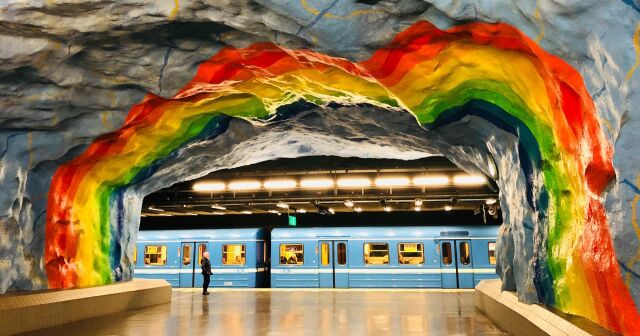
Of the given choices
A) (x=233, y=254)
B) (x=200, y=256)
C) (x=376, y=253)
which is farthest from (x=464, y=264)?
(x=200, y=256)

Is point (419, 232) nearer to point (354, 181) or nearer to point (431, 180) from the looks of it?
point (431, 180)

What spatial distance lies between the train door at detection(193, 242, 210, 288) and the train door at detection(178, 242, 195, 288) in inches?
4.5

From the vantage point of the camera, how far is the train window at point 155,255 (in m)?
15.8

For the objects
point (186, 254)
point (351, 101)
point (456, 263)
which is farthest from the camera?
point (186, 254)

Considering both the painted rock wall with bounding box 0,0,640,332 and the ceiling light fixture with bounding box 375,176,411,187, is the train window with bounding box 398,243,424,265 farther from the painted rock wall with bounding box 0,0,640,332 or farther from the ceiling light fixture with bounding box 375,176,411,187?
the painted rock wall with bounding box 0,0,640,332

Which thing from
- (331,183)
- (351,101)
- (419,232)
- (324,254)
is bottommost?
(324,254)

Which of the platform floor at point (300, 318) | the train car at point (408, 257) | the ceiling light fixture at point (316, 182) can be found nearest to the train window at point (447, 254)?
the train car at point (408, 257)

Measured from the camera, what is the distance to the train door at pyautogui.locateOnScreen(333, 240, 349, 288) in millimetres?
14453

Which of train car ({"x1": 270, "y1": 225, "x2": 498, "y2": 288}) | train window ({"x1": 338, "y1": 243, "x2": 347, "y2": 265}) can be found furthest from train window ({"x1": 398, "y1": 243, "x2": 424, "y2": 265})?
train window ({"x1": 338, "y1": 243, "x2": 347, "y2": 265})

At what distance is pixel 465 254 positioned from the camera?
14.3 m

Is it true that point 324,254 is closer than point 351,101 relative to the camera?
No

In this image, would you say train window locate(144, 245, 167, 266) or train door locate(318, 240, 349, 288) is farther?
train window locate(144, 245, 167, 266)

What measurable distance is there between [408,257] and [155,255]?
804cm

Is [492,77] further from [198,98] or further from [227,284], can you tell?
[227,284]
